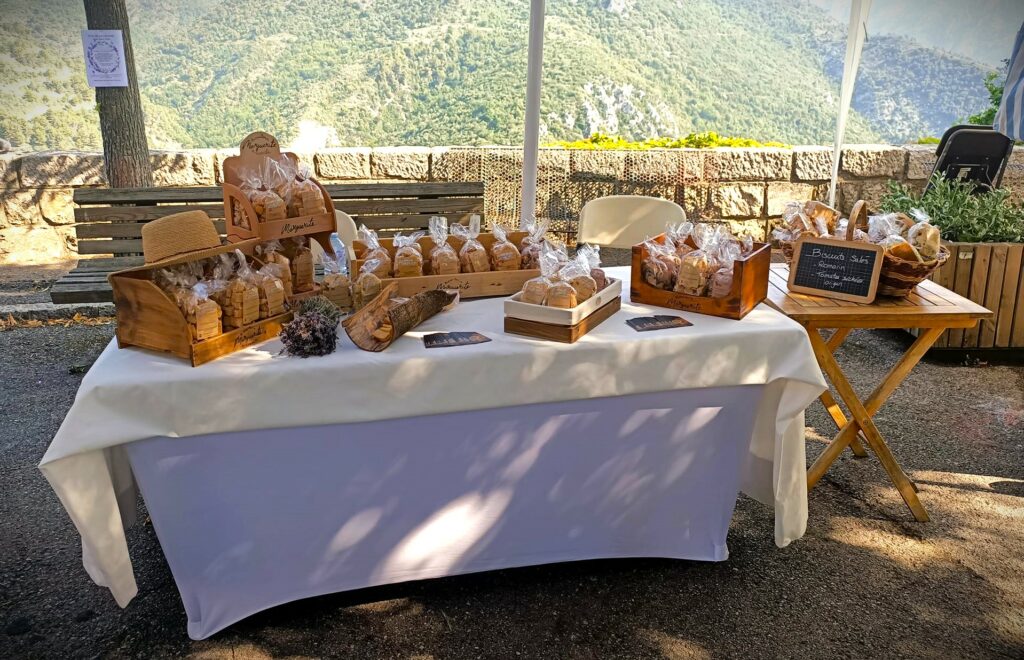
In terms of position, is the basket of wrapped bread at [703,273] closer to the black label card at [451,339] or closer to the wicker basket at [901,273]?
the wicker basket at [901,273]

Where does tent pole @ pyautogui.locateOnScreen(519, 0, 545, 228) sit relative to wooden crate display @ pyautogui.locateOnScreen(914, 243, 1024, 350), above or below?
above

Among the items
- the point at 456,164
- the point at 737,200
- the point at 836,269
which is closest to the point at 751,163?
the point at 737,200

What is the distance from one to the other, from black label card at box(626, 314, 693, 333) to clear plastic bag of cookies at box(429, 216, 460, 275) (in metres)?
0.59

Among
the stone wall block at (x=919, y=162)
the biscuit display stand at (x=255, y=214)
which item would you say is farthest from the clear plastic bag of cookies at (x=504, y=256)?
the stone wall block at (x=919, y=162)

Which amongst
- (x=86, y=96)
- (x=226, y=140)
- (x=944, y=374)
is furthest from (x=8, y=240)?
(x=944, y=374)

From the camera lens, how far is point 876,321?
95.3 inches

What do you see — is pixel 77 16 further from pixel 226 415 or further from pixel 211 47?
pixel 226 415

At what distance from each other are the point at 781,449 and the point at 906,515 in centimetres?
96

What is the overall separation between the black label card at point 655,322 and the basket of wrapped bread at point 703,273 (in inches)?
4.5

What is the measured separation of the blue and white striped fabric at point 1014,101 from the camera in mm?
2631

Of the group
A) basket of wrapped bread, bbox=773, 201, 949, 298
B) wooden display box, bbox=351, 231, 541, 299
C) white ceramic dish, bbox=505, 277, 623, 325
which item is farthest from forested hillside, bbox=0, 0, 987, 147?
white ceramic dish, bbox=505, 277, 623, 325

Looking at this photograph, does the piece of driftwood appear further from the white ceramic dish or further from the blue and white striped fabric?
the blue and white striped fabric

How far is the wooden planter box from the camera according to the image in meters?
4.32

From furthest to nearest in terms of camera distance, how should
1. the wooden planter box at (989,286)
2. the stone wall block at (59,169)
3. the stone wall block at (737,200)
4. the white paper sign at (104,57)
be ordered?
the stone wall block at (737,200) < the stone wall block at (59,169) < the white paper sign at (104,57) < the wooden planter box at (989,286)
